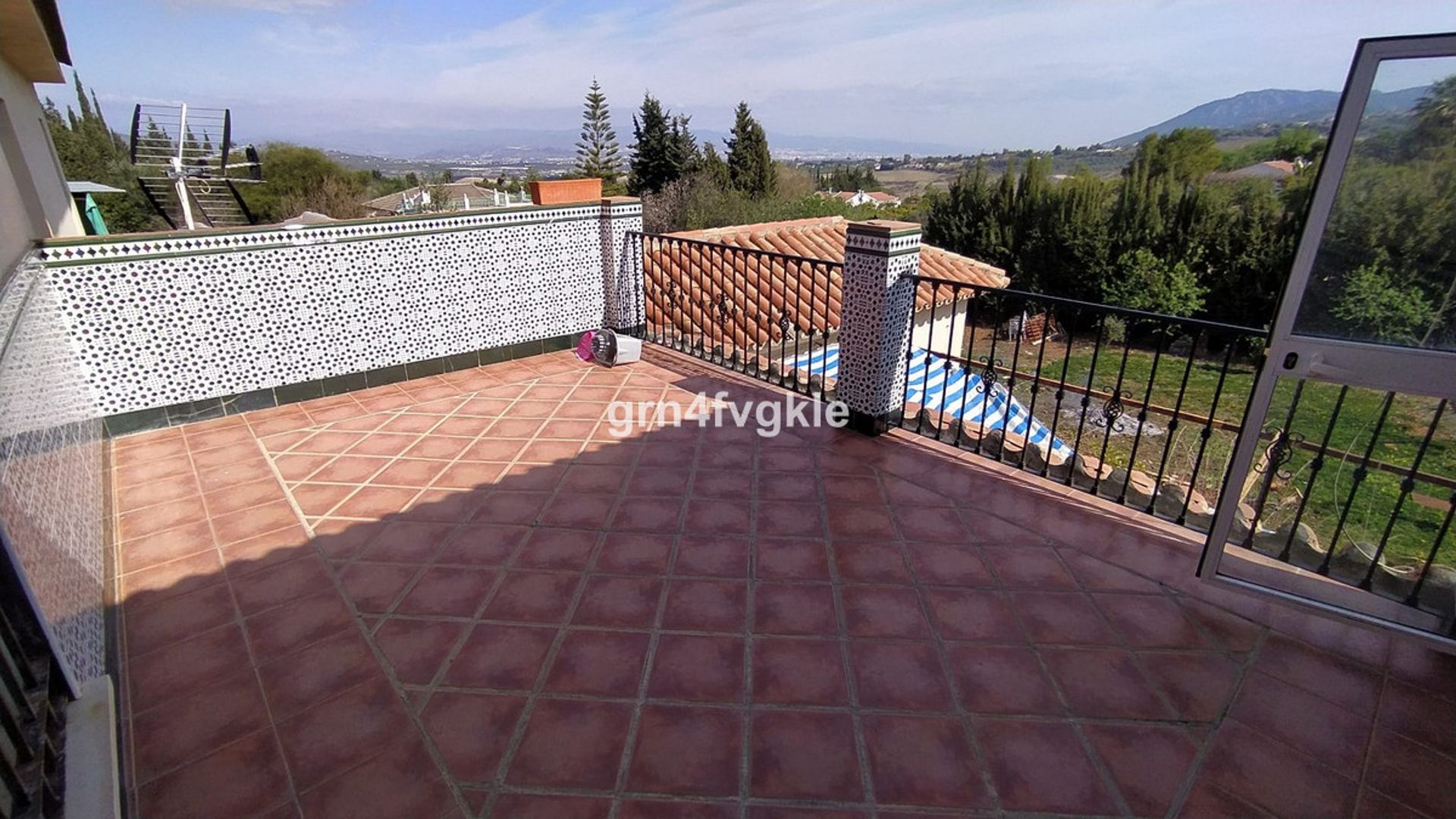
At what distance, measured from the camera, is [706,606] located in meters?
2.16

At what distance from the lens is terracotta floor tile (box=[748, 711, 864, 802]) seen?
151cm

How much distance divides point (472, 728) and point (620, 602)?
0.61 metres

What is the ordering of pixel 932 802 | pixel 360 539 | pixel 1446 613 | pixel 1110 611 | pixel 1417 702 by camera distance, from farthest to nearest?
pixel 360 539 → pixel 1110 611 → pixel 1446 613 → pixel 1417 702 → pixel 932 802

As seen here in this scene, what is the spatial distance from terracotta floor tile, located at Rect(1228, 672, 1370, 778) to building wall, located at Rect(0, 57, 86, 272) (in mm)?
4844

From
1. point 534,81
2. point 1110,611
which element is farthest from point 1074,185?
point 1110,611

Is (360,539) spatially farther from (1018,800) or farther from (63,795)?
(1018,800)

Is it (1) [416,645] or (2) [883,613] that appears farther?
(2) [883,613]

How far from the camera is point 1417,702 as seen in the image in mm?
1775

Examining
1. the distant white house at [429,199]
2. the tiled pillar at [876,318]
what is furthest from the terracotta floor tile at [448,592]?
the distant white house at [429,199]

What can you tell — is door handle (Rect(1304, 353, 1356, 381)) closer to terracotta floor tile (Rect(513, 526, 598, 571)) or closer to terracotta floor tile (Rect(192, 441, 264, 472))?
terracotta floor tile (Rect(513, 526, 598, 571))

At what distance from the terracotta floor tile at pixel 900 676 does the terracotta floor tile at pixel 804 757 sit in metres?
0.14

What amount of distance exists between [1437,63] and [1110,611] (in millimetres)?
1718

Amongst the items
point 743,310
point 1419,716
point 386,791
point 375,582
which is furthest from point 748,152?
point 386,791

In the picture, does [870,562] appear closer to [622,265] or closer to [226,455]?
[226,455]
